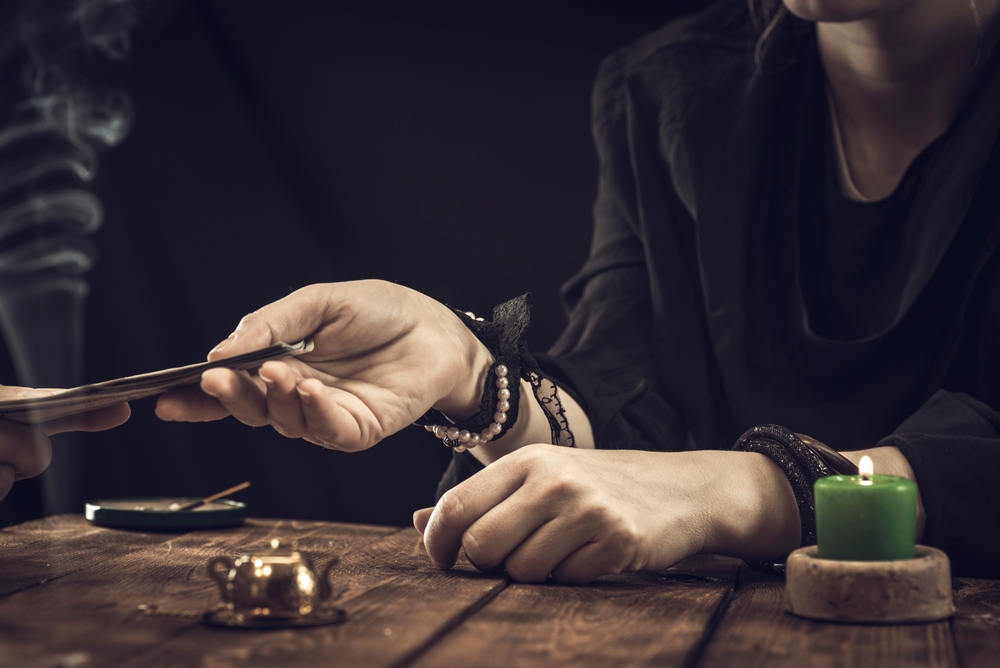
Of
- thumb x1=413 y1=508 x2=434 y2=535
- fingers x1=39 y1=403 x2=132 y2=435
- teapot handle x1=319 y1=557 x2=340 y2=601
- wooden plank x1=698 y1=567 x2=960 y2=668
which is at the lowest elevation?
wooden plank x1=698 y1=567 x2=960 y2=668

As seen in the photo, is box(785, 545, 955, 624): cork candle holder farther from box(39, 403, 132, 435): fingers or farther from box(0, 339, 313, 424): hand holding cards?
box(39, 403, 132, 435): fingers

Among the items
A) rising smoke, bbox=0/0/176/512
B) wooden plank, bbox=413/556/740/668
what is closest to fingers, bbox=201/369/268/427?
wooden plank, bbox=413/556/740/668

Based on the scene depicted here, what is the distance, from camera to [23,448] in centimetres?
92

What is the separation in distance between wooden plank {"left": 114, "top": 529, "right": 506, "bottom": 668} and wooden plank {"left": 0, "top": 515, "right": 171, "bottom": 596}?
27cm

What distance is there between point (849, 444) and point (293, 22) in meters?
1.84

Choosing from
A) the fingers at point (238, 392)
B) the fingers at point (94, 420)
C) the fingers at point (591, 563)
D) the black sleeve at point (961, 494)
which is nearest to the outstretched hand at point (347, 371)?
the fingers at point (238, 392)

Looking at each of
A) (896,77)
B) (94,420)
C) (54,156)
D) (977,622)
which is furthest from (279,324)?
(54,156)

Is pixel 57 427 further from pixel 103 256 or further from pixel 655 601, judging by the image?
pixel 103 256

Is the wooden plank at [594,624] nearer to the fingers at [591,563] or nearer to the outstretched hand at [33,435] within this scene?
the fingers at [591,563]

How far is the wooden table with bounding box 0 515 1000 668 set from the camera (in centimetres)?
56

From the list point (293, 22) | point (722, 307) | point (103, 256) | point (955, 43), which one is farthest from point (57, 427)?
point (293, 22)

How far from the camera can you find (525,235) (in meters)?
2.43

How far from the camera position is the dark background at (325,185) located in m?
2.42

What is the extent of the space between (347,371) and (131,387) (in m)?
0.27
